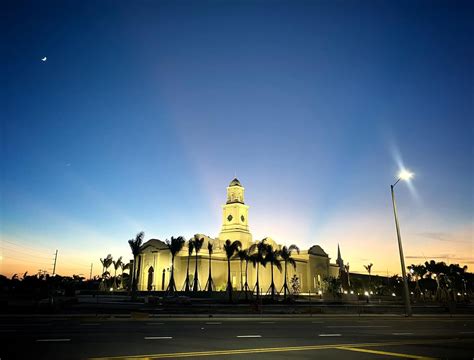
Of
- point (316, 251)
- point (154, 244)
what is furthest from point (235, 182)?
point (316, 251)

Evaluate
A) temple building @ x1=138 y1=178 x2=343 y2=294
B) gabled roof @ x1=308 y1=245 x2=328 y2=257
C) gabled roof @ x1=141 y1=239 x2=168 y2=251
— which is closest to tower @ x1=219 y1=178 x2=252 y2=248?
temple building @ x1=138 y1=178 x2=343 y2=294

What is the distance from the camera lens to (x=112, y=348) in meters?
10.4

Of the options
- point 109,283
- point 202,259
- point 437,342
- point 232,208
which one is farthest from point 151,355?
point 109,283

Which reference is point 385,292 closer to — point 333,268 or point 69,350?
point 333,268

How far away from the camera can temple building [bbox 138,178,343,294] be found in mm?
81000

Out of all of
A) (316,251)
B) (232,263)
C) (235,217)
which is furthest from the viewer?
(316,251)

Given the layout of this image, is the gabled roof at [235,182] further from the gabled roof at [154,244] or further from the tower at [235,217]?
the gabled roof at [154,244]

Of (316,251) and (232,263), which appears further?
(316,251)

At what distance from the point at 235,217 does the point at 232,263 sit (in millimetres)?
11827

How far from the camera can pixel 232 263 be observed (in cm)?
8594

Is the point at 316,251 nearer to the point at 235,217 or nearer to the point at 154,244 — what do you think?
the point at 235,217

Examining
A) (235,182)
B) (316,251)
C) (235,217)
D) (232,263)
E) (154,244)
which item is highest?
(235,182)

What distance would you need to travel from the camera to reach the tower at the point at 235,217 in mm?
89312

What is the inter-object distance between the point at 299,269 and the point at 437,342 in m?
81.4
